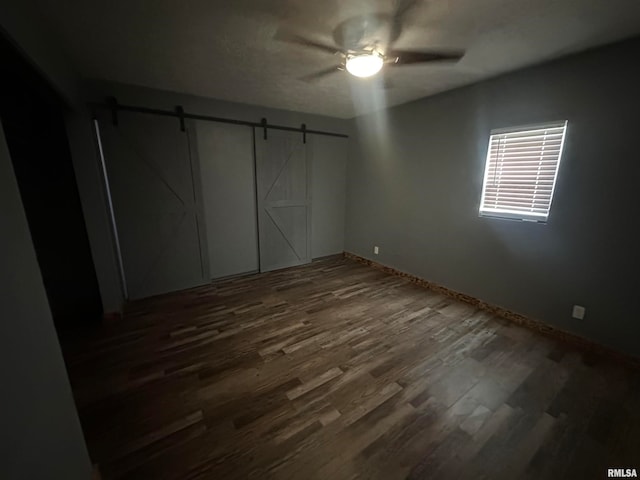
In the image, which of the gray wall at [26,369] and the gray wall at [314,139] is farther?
the gray wall at [314,139]

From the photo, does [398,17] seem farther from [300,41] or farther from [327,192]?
[327,192]

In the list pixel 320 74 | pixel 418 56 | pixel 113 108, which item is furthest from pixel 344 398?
pixel 113 108

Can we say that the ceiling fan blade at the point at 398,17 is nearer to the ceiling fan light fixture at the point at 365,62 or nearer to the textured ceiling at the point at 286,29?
the textured ceiling at the point at 286,29

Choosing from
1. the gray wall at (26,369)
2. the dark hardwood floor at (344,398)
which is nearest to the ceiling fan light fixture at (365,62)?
the gray wall at (26,369)

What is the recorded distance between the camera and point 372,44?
1.88 meters

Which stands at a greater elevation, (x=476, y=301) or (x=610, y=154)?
(x=610, y=154)

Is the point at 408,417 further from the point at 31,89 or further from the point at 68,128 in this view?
the point at 68,128

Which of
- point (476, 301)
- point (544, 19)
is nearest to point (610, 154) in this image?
point (544, 19)

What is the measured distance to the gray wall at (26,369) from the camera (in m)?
0.68

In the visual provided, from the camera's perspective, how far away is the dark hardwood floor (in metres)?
1.38

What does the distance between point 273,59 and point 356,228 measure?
3.03 m

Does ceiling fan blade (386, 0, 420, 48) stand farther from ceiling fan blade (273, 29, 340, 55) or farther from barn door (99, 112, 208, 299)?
barn door (99, 112, 208, 299)

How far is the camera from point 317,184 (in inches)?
173

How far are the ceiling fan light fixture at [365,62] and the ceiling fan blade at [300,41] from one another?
0.58 feet
